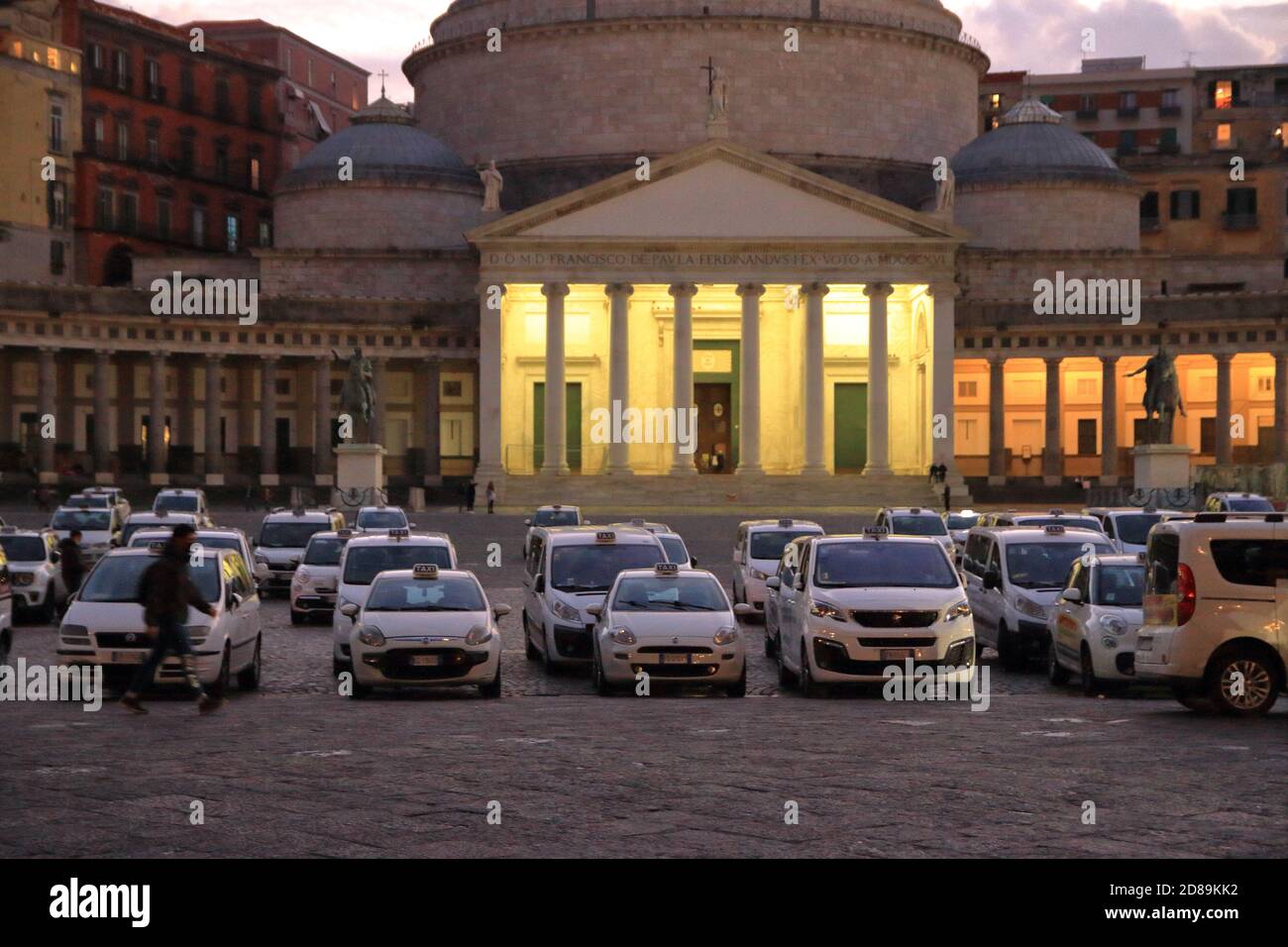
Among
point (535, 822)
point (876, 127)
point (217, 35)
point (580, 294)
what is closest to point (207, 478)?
point (580, 294)

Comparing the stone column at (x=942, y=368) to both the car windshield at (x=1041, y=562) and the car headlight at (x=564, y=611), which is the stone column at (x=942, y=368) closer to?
the car windshield at (x=1041, y=562)

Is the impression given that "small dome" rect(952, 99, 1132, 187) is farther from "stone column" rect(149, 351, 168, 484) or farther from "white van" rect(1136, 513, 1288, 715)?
"white van" rect(1136, 513, 1288, 715)

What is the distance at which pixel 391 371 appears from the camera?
9825cm

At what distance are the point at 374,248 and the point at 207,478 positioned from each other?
1614 cm

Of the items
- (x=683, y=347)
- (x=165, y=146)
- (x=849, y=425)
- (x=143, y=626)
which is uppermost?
(x=165, y=146)

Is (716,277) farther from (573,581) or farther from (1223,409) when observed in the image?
(573,581)

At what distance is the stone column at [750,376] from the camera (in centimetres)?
8662

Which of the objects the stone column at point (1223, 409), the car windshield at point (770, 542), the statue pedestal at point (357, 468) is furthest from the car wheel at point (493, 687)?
the stone column at point (1223, 409)

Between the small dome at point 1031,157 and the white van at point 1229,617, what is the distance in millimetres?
81503

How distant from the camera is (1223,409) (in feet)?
300

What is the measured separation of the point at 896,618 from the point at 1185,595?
4.84m

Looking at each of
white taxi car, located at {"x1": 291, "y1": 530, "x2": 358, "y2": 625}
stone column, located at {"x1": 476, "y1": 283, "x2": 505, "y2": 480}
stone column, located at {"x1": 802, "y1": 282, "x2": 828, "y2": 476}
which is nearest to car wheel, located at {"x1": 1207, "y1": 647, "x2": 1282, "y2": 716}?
white taxi car, located at {"x1": 291, "y1": 530, "x2": 358, "y2": 625}

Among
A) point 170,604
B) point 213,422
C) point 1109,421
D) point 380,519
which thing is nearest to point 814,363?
point 1109,421
